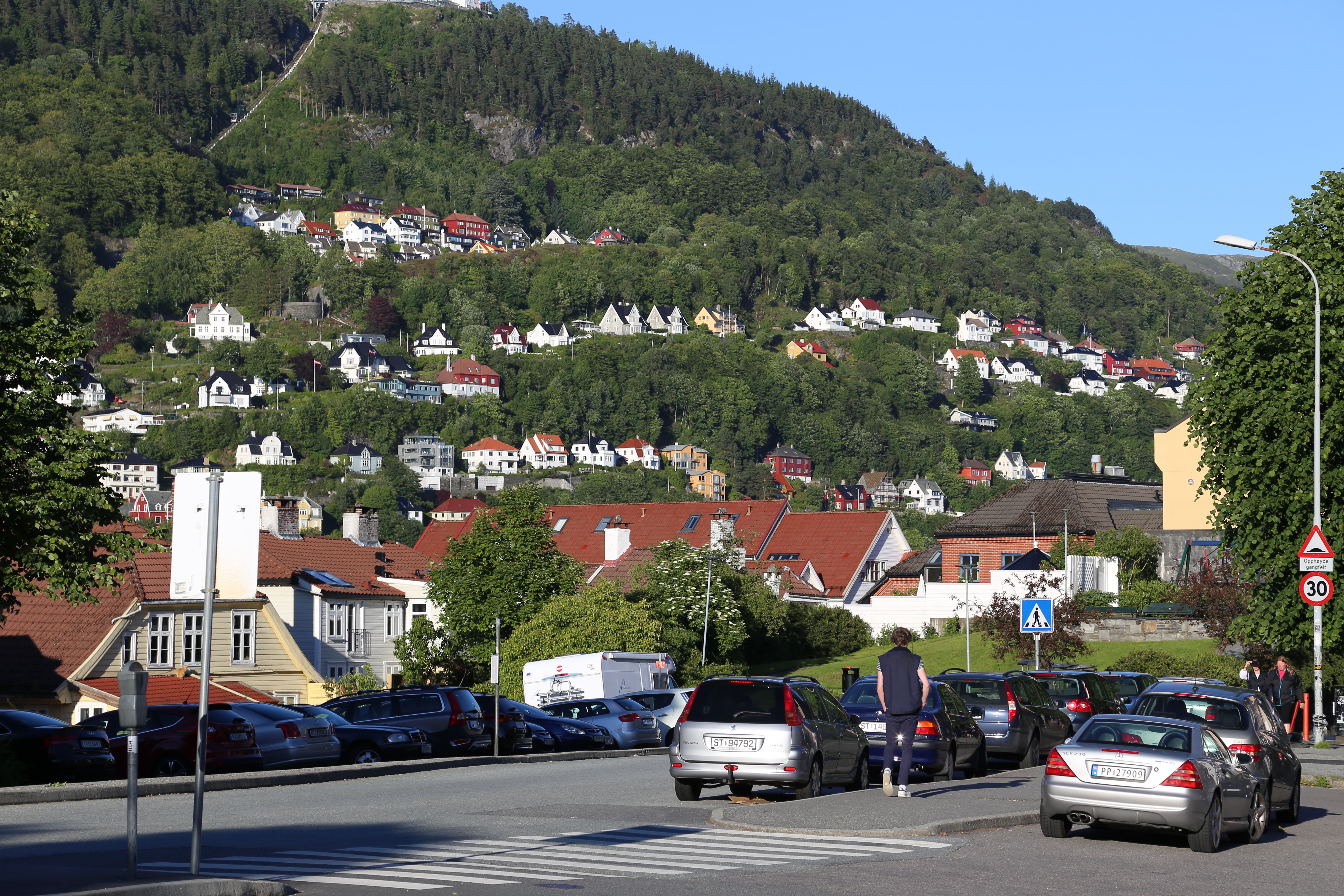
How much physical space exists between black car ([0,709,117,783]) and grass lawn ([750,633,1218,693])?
2486 cm

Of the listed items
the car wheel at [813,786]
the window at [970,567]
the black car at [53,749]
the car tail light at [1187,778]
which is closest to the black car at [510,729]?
the black car at [53,749]

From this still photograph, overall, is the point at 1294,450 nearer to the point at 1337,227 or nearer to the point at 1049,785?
the point at 1337,227

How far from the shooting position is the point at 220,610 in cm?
4419

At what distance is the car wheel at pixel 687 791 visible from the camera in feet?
62.3

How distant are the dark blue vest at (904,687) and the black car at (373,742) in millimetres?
12400

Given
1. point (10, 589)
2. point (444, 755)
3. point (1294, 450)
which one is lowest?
point (444, 755)

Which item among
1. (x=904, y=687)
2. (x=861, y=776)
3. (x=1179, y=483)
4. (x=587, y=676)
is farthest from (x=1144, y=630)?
(x=904, y=687)

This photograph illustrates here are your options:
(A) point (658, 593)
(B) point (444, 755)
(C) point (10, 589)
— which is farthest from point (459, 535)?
(C) point (10, 589)

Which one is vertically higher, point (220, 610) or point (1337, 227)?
point (1337, 227)

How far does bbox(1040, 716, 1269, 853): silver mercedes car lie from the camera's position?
1504 cm

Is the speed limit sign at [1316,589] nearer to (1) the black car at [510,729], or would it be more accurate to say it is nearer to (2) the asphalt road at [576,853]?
(2) the asphalt road at [576,853]

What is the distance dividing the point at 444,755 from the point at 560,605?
21.5 m

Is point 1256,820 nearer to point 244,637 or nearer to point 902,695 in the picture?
point 902,695

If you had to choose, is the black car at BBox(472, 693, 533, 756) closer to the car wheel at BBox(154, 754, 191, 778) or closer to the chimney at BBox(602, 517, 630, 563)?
the car wheel at BBox(154, 754, 191, 778)
